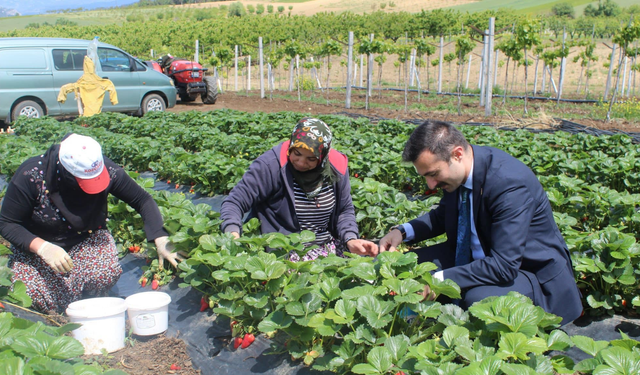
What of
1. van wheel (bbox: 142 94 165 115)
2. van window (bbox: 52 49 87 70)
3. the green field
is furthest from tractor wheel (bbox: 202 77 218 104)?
the green field

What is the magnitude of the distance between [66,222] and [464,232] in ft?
7.42

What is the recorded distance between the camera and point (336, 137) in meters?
7.10

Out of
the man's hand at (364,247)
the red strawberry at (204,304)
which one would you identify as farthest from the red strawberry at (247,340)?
the man's hand at (364,247)

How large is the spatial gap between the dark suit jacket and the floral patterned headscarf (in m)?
0.86

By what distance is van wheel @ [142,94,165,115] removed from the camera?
41.1 feet

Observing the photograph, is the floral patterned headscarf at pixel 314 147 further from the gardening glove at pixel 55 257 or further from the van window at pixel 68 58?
the van window at pixel 68 58

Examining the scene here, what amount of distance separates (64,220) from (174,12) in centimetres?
6611

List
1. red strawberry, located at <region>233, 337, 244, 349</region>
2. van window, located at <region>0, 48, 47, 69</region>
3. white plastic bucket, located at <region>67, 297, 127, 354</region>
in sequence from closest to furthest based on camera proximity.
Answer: white plastic bucket, located at <region>67, 297, 127, 354</region> < red strawberry, located at <region>233, 337, 244, 349</region> < van window, located at <region>0, 48, 47, 69</region>

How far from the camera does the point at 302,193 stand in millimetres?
3139

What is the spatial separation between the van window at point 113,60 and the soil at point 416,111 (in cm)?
253

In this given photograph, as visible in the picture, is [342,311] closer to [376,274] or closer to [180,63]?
[376,274]

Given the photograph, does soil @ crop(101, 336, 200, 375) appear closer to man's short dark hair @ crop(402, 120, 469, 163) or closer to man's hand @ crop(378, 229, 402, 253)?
man's hand @ crop(378, 229, 402, 253)

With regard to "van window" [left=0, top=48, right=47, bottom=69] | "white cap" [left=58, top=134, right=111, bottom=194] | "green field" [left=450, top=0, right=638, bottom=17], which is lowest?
"white cap" [left=58, top=134, right=111, bottom=194]

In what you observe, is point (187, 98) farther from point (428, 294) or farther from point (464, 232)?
point (428, 294)
